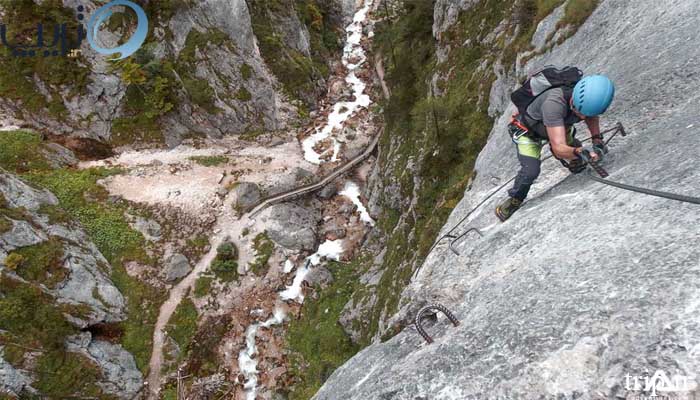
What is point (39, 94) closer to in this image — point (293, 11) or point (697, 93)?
point (293, 11)

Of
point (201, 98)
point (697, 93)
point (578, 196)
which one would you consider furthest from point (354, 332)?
point (201, 98)

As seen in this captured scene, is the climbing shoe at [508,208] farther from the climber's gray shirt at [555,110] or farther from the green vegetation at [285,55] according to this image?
the green vegetation at [285,55]

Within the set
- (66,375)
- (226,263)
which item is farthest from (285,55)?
(66,375)

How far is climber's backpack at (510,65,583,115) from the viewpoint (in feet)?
24.3

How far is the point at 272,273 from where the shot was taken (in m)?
32.9

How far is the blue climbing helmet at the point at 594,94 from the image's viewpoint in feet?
21.8

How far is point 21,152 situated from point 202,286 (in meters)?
22.4

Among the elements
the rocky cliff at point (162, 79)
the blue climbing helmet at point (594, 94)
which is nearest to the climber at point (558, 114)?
the blue climbing helmet at point (594, 94)

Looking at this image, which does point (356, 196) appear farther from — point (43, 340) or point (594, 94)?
point (594, 94)

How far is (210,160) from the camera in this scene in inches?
1537

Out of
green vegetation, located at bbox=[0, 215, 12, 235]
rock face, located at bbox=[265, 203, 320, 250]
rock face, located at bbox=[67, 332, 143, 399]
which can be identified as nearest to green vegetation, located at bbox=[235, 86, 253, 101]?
rock face, located at bbox=[265, 203, 320, 250]

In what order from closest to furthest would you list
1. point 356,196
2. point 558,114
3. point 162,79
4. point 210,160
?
point 558,114
point 356,196
point 162,79
point 210,160

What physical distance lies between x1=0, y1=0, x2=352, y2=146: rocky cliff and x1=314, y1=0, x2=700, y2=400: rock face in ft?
120

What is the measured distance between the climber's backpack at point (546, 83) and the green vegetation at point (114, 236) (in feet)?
103
